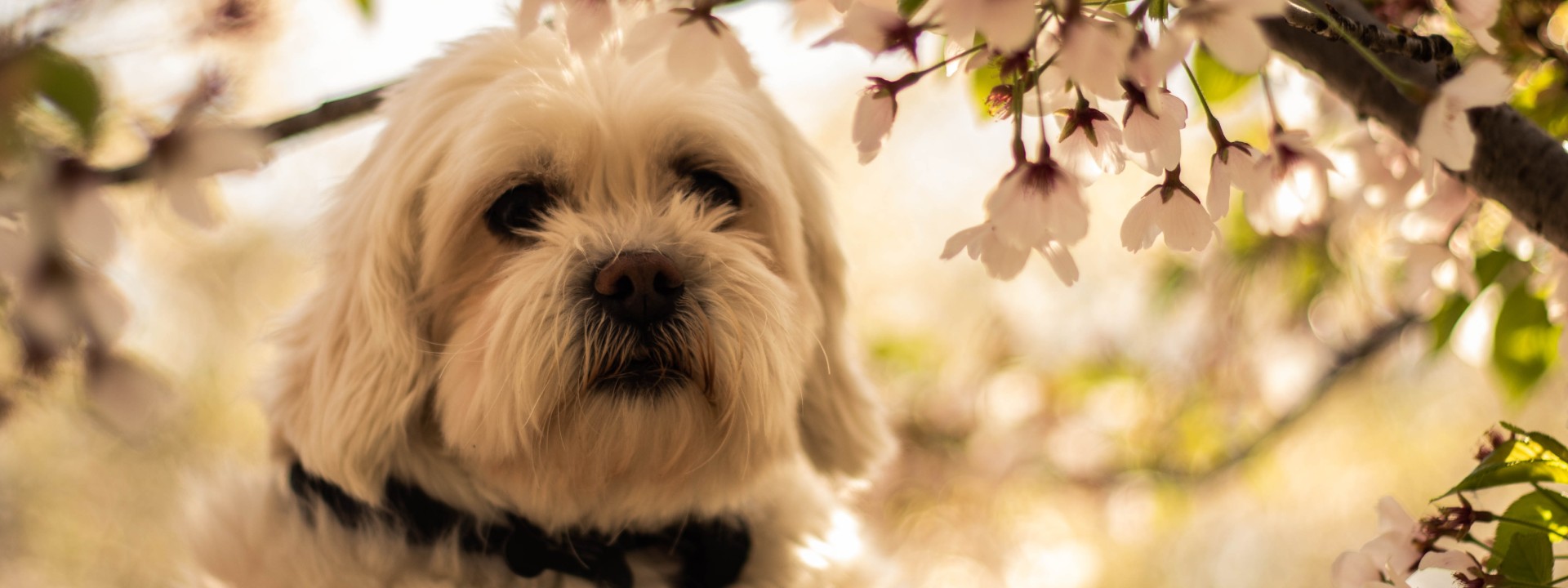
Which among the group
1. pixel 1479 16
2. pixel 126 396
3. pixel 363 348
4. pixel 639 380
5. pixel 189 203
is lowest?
pixel 126 396

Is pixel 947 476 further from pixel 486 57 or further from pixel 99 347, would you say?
pixel 99 347

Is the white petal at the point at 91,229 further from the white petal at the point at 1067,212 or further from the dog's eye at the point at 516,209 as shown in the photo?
the dog's eye at the point at 516,209

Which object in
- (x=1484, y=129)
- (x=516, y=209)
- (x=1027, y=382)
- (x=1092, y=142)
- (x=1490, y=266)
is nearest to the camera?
(x=1092, y=142)

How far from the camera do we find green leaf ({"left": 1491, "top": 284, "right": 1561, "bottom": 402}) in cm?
161

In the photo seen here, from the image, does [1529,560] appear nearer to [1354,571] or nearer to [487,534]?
[1354,571]

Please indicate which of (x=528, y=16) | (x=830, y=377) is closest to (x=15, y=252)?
(x=528, y=16)

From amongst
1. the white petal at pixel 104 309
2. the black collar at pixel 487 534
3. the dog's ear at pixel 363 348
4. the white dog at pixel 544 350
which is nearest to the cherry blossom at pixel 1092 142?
the white dog at pixel 544 350

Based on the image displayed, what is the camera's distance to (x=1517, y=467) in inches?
43.2

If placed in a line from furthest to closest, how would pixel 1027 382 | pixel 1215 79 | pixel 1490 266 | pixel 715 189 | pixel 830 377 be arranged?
pixel 1027 382
pixel 830 377
pixel 715 189
pixel 1215 79
pixel 1490 266

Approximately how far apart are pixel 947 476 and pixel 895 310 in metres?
2.13

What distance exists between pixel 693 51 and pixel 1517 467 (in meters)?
0.92

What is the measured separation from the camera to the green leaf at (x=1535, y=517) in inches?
43.5

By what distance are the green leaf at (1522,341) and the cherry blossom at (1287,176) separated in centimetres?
51

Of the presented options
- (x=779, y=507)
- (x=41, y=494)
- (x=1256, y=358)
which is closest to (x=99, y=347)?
(x=779, y=507)
